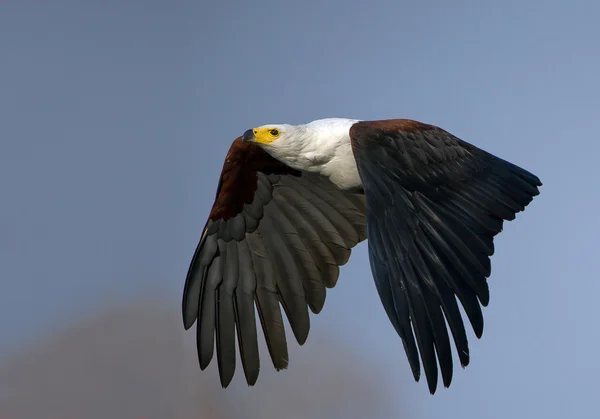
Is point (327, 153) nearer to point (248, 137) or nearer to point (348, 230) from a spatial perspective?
point (248, 137)

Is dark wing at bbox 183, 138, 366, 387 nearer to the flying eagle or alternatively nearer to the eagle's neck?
the flying eagle

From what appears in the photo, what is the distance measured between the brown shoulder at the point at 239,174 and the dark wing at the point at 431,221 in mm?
1691

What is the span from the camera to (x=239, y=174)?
30.1 feet

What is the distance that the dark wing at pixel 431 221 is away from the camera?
634 centimetres

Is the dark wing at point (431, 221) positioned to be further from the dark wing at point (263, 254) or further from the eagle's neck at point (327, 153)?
the dark wing at point (263, 254)

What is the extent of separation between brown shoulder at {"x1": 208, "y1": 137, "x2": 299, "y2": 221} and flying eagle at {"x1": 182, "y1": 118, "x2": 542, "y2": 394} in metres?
0.01

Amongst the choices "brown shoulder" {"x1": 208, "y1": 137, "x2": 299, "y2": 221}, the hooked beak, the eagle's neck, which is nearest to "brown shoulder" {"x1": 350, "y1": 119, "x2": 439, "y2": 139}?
the eagle's neck

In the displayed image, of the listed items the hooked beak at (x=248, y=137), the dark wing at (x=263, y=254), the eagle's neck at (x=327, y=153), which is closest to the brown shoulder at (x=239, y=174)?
the dark wing at (x=263, y=254)

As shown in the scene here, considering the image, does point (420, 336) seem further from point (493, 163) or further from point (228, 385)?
point (228, 385)

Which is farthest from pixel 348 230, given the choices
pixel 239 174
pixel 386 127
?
pixel 386 127

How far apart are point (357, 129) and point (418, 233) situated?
1241mm

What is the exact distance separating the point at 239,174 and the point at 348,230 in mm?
1344

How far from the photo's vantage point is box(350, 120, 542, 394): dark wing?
250 inches

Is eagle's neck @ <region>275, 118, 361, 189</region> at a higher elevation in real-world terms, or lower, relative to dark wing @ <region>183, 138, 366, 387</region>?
higher
